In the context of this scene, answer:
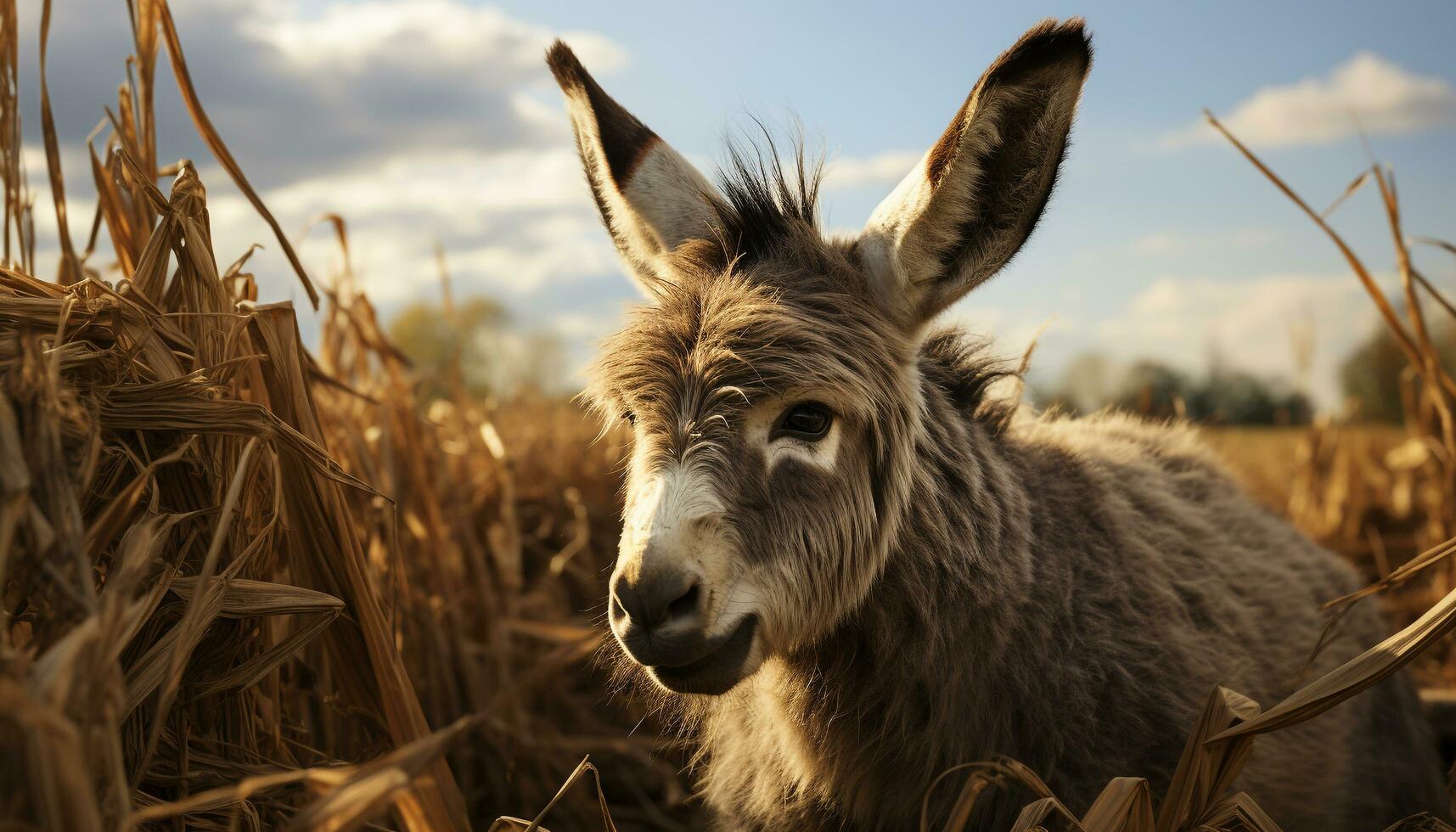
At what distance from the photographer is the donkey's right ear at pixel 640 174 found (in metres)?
2.90

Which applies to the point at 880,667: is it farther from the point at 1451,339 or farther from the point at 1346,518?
the point at 1451,339

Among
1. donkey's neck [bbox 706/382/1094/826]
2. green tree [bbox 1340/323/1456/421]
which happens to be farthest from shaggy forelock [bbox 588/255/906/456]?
green tree [bbox 1340/323/1456/421]

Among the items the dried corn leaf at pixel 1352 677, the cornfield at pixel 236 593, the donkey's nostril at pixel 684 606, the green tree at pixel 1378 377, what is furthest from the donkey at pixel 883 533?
the green tree at pixel 1378 377

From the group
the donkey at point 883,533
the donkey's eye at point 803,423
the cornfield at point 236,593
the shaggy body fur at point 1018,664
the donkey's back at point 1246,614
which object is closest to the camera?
the cornfield at point 236,593

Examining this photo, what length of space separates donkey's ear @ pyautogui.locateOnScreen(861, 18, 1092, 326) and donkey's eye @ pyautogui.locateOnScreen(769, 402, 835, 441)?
448 millimetres

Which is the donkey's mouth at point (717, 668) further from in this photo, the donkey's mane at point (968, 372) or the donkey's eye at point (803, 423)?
the donkey's mane at point (968, 372)

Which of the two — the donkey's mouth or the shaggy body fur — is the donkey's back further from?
the donkey's mouth

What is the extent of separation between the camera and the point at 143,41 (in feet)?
9.53

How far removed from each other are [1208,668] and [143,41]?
152 inches

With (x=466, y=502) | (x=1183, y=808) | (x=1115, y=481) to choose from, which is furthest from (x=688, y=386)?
(x=466, y=502)

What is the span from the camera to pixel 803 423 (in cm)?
225

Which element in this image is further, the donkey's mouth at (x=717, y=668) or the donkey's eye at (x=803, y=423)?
the donkey's eye at (x=803, y=423)

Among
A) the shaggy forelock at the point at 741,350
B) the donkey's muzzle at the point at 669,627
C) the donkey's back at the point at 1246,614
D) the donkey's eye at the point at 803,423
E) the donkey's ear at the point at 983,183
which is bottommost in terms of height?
the donkey's back at the point at 1246,614

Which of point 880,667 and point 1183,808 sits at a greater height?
point 880,667
